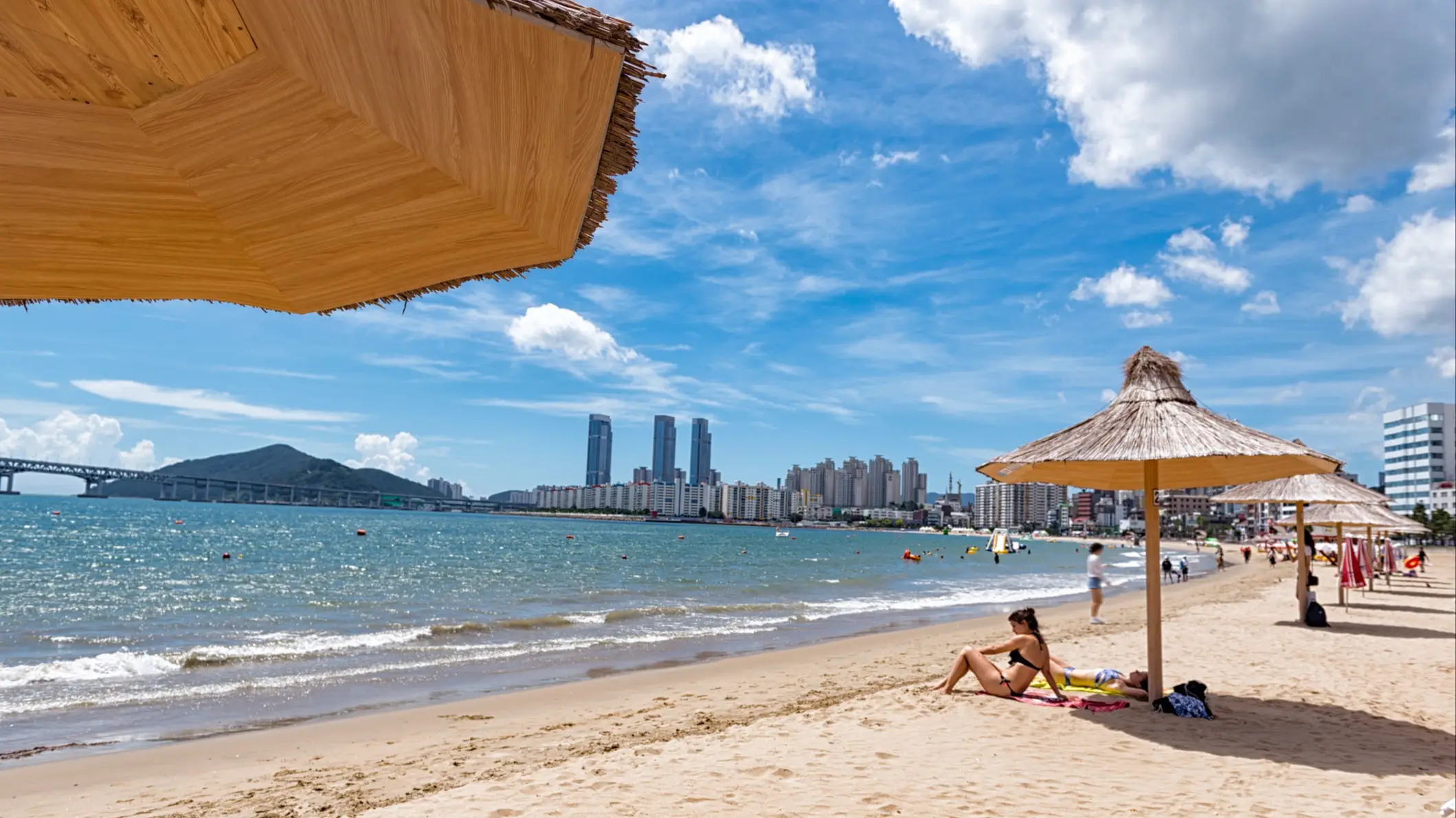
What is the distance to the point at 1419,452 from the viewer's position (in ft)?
343

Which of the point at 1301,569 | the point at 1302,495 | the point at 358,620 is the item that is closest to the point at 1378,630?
the point at 1301,569

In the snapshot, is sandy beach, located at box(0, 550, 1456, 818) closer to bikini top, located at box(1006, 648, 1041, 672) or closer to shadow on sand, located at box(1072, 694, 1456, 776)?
shadow on sand, located at box(1072, 694, 1456, 776)

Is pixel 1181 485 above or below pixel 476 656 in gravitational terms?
above

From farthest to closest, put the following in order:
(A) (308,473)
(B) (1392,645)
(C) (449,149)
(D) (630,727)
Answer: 1. (A) (308,473)
2. (B) (1392,645)
3. (D) (630,727)
4. (C) (449,149)

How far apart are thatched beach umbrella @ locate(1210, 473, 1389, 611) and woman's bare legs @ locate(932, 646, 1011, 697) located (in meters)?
6.36

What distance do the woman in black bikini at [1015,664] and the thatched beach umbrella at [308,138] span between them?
19.5 feet

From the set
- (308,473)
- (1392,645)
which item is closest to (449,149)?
(1392,645)

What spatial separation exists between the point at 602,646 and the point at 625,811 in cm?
916

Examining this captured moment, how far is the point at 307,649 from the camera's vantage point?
12.3 m

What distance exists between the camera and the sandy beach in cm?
451

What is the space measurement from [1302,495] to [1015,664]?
761 centimetres

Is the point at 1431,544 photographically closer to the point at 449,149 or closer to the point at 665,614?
the point at 665,614

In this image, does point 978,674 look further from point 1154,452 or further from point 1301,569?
point 1301,569

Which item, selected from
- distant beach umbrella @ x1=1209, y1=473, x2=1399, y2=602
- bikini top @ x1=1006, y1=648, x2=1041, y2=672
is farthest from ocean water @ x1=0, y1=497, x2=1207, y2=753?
distant beach umbrella @ x1=1209, y1=473, x2=1399, y2=602
